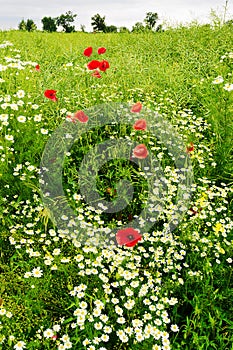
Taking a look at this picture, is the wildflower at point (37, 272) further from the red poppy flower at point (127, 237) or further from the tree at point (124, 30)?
the tree at point (124, 30)

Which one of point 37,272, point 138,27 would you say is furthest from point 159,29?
point 37,272

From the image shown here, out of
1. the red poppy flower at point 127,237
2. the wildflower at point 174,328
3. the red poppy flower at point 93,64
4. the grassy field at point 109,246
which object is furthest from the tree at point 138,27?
the wildflower at point 174,328

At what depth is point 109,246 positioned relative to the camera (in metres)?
2.22

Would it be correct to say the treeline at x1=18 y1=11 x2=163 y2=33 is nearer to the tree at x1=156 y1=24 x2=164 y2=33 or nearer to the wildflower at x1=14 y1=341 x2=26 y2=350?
the tree at x1=156 y1=24 x2=164 y2=33

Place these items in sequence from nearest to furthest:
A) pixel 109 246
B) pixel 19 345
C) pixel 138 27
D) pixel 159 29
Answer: pixel 19 345
pixel 109 246
pixel 159 29
pixel 138 27

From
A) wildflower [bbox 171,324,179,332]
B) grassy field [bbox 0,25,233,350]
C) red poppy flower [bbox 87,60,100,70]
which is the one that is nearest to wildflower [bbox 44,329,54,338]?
grassy field [bbox 0,25,233,350]

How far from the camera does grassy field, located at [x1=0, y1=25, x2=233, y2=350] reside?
1.92 metres

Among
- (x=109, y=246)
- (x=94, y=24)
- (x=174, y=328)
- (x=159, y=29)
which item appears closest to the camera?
(x=174, y=328)

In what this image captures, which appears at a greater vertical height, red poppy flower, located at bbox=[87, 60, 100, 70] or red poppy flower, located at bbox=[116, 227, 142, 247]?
Answer: red poppy flower, located at bbox=[87, 60, 100, 70]

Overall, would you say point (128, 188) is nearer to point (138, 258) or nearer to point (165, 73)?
point (138, 258)

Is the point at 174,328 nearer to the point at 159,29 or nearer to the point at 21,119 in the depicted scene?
the point at 21,119

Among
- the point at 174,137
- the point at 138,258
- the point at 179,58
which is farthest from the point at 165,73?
the point at 138,258

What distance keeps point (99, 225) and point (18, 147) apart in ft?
3.24

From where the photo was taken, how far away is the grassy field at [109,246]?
1918 millimetres
